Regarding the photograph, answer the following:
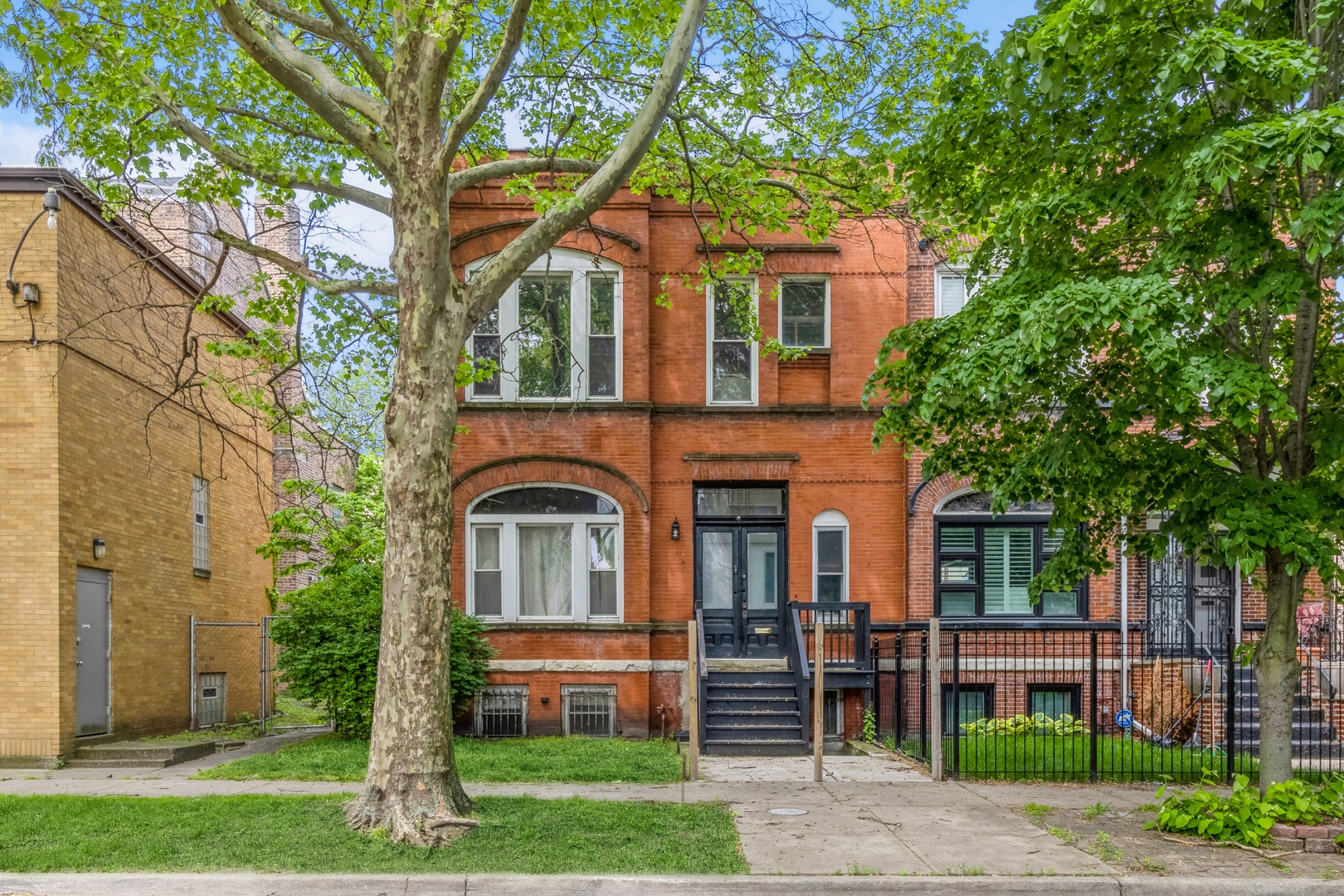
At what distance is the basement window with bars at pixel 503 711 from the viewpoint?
54.3 feet

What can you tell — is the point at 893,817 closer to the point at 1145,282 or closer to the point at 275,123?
the point at 1145,282

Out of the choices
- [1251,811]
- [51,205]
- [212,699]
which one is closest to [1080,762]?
[1251,811]

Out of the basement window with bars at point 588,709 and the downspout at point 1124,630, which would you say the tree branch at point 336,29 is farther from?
the downspout at point 1124,630

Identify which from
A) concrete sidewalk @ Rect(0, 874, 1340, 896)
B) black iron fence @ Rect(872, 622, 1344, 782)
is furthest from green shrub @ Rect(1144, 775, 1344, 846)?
black iron fence @ Rect(872, 622, 1344, 782)

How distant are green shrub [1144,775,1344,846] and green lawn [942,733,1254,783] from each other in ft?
8.85

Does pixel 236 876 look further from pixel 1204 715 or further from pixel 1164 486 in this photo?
pixel 1204 715

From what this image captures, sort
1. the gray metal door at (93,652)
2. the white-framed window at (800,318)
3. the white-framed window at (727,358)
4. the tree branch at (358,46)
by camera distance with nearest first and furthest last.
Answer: the tree branch at (358,46)
the gray metal door at (93,652)
the white-framed window at (727,358)
the white-framed window at (800,318)

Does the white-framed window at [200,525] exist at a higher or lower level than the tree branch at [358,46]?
lower

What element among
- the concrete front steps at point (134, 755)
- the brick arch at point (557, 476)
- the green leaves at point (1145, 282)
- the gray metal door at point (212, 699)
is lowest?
the gray metal door at point (212, 699)

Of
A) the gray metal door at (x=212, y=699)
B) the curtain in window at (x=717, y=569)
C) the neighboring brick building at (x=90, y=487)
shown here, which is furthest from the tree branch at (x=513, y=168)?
the gray metal door at (x=212, y=699)

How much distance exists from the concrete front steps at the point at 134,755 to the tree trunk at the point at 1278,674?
39.9 feet

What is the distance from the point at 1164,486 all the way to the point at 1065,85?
3394mm

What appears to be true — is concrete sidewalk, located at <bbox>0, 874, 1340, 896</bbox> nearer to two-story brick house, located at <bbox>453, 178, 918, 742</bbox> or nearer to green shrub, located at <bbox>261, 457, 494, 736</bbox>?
green shrub, located at <bbox>261, 457, 494, 736</bbox>

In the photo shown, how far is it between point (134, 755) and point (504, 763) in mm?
4846
